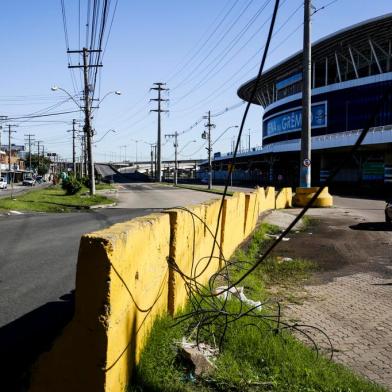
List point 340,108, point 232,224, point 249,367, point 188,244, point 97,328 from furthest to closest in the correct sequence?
1. point 340,108
2. point 232,224
3. point 188,244
4. point 249,367
5. point 97,328

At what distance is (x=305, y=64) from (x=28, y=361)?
24.6m

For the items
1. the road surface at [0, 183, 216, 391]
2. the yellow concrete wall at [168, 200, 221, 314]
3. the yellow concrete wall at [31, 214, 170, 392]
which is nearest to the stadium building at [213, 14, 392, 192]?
the road surface at [0, 183, 216, 391]

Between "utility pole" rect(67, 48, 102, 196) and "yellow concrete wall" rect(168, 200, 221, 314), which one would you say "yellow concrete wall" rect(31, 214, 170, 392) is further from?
"utility pole" rect(67, 48, 102, 196)

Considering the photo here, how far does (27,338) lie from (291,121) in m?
81.3

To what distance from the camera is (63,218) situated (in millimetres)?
21016

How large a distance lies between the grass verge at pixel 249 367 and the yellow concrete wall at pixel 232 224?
13.8 ft

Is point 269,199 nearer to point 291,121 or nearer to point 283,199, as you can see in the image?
point 283,199

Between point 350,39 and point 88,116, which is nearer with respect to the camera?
point 88,116

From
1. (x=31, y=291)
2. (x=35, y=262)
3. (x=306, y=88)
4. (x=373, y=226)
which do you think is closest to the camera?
(x=31, y=291)

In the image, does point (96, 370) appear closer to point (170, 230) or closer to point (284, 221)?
point (170, 230)

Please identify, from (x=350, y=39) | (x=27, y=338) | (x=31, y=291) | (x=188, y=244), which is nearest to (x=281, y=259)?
(x=188, y=244)

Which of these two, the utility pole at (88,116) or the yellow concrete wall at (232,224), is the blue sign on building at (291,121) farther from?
the yellow concrete wall at (232,224)

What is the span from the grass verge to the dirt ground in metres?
0.53

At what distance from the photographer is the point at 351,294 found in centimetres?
897
